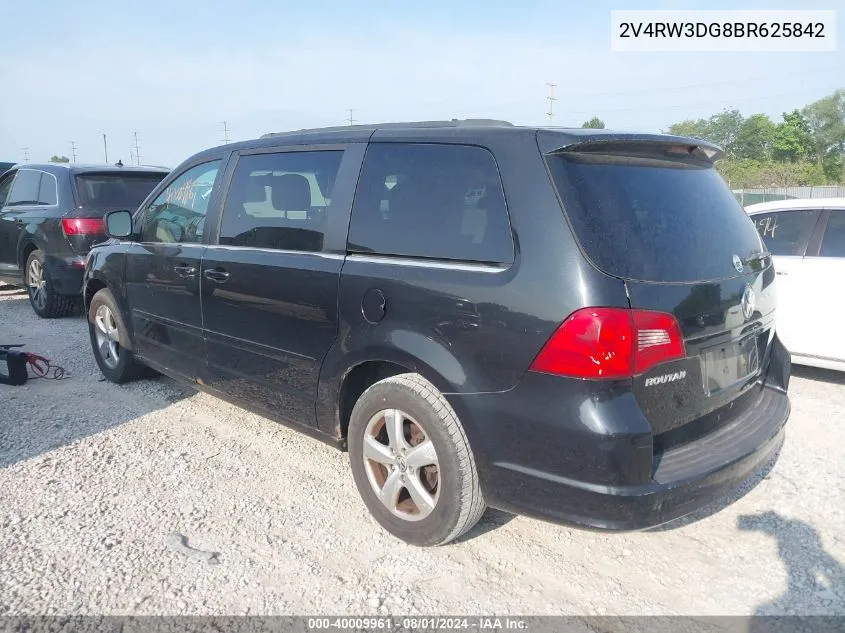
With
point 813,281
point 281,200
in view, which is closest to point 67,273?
point 281,200

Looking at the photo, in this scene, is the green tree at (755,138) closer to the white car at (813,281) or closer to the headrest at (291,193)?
the white car at (813,281)

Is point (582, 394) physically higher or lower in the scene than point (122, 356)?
higher

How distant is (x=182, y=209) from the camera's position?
425 centimetres

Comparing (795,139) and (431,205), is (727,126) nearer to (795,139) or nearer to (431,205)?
(795,139)

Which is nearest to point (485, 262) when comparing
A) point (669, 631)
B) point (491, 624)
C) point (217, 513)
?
point (491, 624)

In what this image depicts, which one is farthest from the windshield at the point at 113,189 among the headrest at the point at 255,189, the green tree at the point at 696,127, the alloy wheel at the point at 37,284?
the green tree at the point at 696,127

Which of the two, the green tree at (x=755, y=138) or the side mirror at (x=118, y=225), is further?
the green tree at (x=755, y=138)

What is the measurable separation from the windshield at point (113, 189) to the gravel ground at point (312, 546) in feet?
12.5

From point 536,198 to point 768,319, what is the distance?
1.42m

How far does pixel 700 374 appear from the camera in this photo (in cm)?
251

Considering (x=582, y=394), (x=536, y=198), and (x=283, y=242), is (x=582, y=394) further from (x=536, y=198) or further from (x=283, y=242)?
(x=283, y=242)

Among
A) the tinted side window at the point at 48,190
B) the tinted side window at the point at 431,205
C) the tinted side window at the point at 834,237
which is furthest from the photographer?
the tinted side window at the point at 48,190

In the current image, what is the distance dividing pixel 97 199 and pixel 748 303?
6.78 metres

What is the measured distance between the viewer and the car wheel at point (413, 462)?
2619 mm
